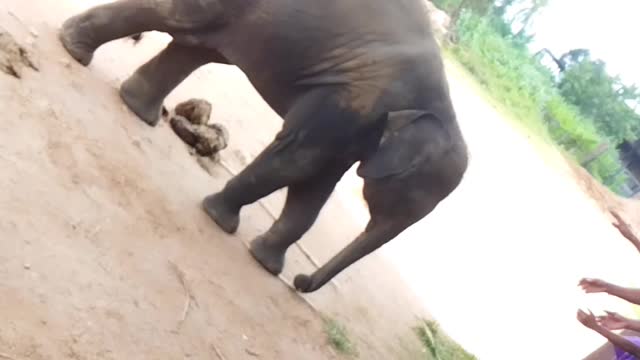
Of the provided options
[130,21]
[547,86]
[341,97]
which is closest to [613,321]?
[341,97]

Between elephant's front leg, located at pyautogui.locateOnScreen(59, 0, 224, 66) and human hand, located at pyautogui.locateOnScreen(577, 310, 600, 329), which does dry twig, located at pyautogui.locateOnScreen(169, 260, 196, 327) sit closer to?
elephant's front leg, located at pyautogui.locateOnScreen(59, 0, 224, 66)

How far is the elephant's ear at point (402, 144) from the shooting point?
3803mm

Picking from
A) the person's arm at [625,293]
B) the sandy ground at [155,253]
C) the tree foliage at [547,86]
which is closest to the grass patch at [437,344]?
the sandy ground at [155,253]

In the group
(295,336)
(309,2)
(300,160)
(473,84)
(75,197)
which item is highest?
(309,2)

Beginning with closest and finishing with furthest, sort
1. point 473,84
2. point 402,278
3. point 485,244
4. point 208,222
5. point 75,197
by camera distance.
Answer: point 75,197, point 208,222, point 402,278, point 485,244, point 473,84

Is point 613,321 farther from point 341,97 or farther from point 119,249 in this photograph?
point 341,97

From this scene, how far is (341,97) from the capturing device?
3811 millimetres

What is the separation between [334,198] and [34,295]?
12.7 ft

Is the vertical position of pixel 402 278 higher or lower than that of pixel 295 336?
lower

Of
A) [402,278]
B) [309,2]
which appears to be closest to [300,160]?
[309,2]

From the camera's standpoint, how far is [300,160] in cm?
390

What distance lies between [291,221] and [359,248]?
0.37 meters

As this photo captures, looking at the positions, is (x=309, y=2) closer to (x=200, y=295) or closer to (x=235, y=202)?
(x=235, y=202)

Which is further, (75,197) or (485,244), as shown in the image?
(485,244)
